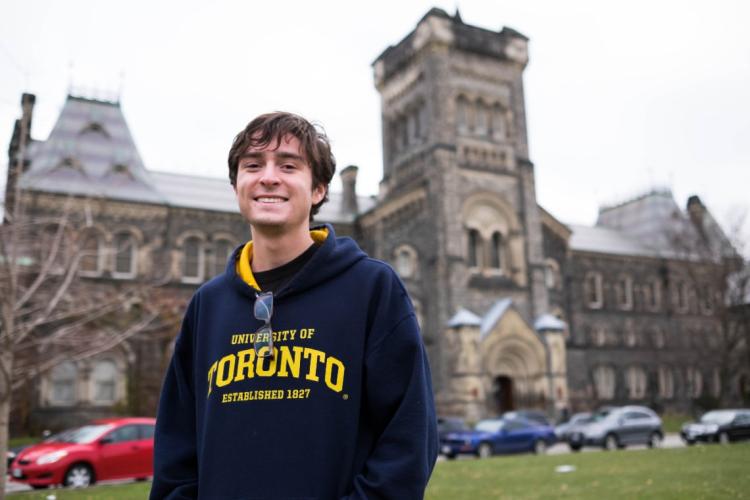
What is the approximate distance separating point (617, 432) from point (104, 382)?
71.1 ft

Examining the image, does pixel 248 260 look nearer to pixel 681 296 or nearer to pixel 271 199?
pixel 271 199

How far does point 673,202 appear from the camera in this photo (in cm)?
5806

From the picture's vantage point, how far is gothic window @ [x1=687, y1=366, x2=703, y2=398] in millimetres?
48500

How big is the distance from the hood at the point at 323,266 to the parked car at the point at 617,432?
76.6 feet

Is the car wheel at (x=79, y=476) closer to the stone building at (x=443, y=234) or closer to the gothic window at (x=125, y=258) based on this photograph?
the stone building at (x=443, y=234)

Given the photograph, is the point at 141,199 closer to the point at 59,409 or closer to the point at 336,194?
the point at 59,409

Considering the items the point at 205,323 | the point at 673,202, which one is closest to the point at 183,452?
the point at 205,323

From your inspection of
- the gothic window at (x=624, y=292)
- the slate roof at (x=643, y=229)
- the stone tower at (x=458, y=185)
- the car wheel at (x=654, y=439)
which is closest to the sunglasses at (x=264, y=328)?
the car wheel at (x=654, y=439)

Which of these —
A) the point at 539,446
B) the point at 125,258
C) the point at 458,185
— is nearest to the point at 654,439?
the point at 539,446

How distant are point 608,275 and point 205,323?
4810cm

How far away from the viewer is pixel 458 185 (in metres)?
37.0

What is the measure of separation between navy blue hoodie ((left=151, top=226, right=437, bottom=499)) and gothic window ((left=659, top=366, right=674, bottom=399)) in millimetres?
49609

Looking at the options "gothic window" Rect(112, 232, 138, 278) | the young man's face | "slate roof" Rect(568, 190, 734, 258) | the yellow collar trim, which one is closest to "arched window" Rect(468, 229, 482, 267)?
"slate roof" Rect(568, 190, 734, 258)

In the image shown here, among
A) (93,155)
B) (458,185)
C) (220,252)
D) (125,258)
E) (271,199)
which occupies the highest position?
(93,155)
